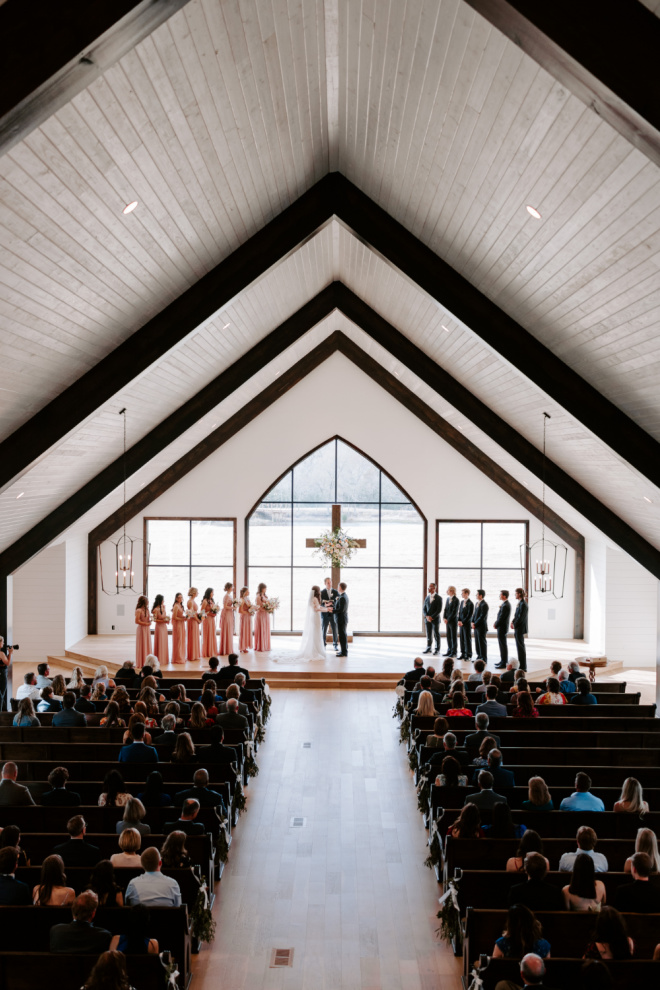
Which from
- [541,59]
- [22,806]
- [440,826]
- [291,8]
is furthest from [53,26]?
[440,826]

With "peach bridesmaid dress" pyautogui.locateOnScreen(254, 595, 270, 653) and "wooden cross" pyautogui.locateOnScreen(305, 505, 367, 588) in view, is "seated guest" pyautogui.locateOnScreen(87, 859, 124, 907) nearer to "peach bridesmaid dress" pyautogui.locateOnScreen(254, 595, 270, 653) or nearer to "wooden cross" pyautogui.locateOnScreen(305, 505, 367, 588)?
"peach bridesmaid dress" pyautogui.locateOnScreen(254, 595, 270, 653)

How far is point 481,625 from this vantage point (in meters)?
14.7

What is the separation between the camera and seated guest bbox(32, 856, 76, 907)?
5.03 m

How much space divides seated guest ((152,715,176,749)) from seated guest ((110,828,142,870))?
2555 millimetres

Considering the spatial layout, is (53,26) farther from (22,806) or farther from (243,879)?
(243,879)

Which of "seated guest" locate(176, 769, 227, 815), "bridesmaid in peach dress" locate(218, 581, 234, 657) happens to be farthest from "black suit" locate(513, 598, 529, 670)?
"seated guest" locate(176, 769, 227, 815)

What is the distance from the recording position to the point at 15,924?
496 cm

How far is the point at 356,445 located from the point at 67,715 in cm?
949

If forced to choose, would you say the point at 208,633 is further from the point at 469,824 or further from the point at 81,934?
the point at 81,934

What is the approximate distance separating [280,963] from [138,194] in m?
5.47

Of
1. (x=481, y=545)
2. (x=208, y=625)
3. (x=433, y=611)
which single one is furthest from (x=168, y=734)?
(x=481, y=545)

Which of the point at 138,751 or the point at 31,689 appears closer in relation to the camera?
the point at 138,751

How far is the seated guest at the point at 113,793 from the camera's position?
6.80 meters

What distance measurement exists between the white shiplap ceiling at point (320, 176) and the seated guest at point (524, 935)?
4.11m
